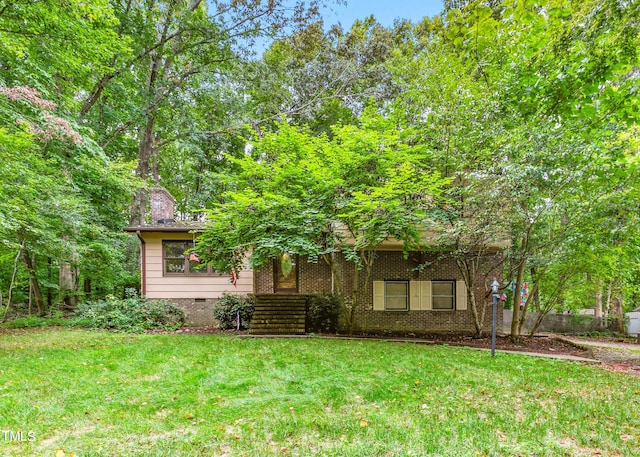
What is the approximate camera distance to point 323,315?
420 inches

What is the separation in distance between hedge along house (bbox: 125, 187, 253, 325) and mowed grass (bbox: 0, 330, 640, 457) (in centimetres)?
529

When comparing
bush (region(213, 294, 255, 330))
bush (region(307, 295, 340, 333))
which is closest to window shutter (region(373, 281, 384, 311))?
bush (region(307, 295, 340, 333))

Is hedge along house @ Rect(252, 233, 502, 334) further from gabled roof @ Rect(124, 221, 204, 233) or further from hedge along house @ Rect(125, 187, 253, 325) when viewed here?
gabled roof @ Rect(124, 221, 204, 233)

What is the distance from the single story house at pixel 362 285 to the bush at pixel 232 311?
1.20 meters

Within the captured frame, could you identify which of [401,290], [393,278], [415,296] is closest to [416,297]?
[415,296]

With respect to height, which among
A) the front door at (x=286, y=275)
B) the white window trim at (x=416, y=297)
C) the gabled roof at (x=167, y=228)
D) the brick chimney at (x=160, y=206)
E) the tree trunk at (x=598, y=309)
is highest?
the brick chimney at (x=160, y=206)

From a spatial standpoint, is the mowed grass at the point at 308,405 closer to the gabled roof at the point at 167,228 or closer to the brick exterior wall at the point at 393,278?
the brick exterior wall at the point at 393,278

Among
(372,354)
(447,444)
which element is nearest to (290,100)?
(372,354)

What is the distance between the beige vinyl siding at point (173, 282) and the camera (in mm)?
11953

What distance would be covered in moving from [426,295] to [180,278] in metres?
8.79

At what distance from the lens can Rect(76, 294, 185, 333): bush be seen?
10.3 metres

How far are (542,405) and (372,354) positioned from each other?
3239 millimetres

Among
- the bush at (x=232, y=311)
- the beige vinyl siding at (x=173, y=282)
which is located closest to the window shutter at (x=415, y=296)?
the bush at (x=232, y=311)

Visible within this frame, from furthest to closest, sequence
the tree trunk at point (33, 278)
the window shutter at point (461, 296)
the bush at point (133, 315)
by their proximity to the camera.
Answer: the window shutter at point (461, 296), the tree trunk at point (33, 278), the bush at point (133, 315)
